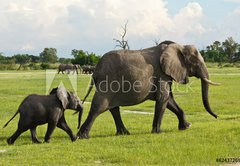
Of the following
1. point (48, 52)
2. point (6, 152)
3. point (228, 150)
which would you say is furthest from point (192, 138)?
point (48, 52)

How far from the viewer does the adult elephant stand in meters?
11.9

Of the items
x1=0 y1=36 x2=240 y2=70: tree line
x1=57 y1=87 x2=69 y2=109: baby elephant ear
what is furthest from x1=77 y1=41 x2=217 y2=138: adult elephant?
x1=0 y1=36 x2=240 y2=70: tree line

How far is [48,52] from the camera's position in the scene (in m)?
139

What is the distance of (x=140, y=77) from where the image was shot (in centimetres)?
1200

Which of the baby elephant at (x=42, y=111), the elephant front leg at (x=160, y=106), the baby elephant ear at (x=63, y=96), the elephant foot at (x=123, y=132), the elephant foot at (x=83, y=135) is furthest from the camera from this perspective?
the elephant foot at (x=123, y=132)

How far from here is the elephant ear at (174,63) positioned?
12.3 m

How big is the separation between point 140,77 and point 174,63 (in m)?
1.16

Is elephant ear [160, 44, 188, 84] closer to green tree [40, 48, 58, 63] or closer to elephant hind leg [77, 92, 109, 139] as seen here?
elephant hind leg [77, 92, 109, 139]

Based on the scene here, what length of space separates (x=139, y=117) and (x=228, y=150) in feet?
25.2

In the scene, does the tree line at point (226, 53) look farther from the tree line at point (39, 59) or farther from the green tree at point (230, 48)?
the tree line at point (39, 59)

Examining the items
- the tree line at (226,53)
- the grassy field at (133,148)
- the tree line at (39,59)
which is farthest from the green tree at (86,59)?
the grassy field at (133,148)

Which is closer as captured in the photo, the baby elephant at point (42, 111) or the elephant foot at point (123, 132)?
the baby elephant at point (42, 111)

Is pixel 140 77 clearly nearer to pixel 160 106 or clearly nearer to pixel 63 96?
pixel 160 106

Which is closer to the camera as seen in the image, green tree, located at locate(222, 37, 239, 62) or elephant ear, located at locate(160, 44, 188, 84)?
elephant ear, located at locate(160, 44, 188, 84)
